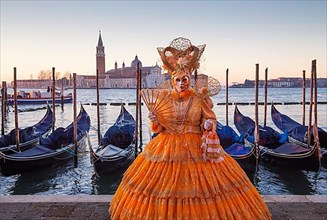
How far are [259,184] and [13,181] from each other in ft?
16.0

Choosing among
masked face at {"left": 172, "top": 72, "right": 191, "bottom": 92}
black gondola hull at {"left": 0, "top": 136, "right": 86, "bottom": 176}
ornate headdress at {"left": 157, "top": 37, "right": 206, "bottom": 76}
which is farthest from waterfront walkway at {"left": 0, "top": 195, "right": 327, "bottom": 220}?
black gondola hull at {"left": 0, "top": 136, "right": 86, "bottom": 176}

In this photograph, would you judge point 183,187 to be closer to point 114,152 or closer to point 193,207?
point 193,207

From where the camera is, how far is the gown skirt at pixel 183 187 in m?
2.46

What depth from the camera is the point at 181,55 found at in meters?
2.81

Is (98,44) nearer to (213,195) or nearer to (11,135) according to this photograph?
(11,135)

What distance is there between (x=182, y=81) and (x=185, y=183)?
0.76 metres

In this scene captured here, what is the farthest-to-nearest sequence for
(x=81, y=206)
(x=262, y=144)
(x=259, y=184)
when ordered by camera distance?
(x=262, y=144) < (x=259, y=184) < (x=81, y=206)

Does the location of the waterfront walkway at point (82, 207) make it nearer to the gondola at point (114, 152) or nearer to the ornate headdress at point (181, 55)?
the ornate headdress at point (181, 55)

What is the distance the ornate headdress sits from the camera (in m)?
2.78

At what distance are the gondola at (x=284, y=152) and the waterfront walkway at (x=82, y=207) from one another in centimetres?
412

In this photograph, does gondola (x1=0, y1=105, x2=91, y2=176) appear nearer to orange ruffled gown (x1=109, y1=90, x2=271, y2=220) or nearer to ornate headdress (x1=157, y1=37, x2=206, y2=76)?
orange ruffled gown (x1=109, y1=90, x2=271, y2=220)

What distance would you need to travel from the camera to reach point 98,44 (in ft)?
338

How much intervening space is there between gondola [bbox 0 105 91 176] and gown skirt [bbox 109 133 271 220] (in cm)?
525

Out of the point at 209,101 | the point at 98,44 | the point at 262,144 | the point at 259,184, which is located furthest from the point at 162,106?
the point at 98,44
